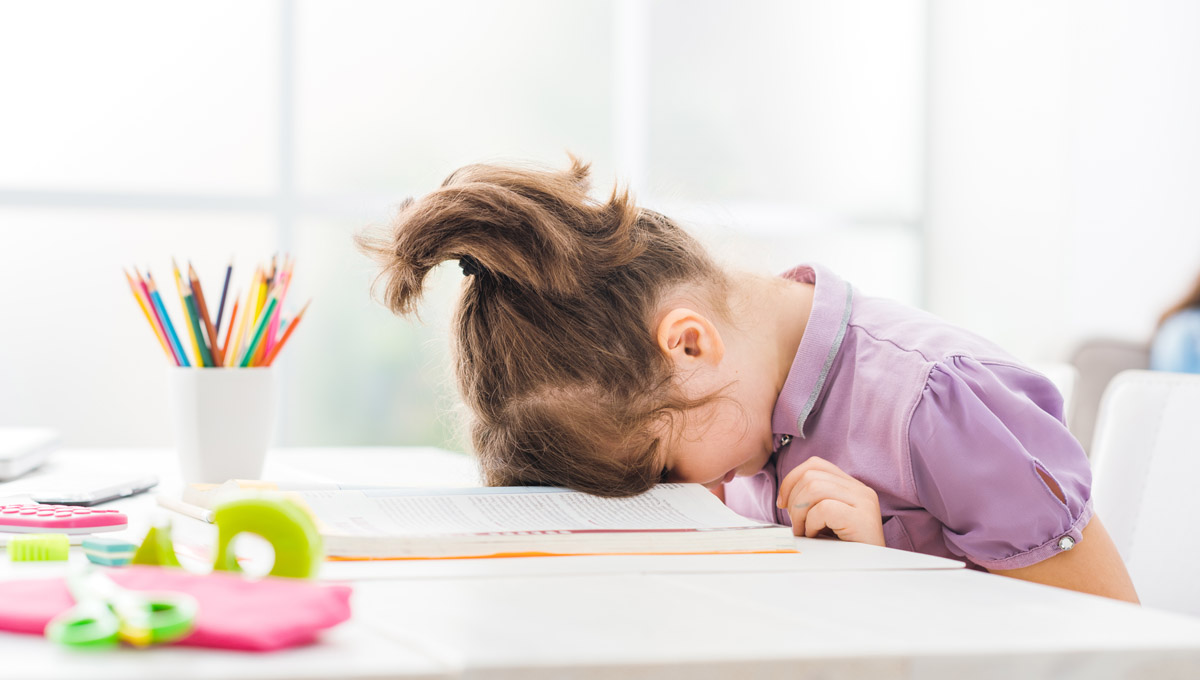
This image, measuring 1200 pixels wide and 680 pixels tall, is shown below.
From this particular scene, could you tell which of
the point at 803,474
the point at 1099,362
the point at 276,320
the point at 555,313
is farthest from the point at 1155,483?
the point at 1099,362

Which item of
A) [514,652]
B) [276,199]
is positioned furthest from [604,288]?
[276,199]

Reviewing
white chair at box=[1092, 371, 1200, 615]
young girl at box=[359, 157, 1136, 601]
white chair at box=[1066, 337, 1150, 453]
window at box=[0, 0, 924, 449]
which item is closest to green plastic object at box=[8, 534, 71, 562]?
young girl at box=[359, 157, 1136, 601]

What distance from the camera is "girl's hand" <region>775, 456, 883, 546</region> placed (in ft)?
2.12

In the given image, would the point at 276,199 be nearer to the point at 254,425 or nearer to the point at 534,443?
the point at 254,425

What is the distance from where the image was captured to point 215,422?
86 cm

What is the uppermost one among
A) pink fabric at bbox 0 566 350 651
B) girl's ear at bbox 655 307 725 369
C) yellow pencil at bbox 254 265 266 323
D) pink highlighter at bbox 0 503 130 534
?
yellow pencil at bbox 254 265 266 323

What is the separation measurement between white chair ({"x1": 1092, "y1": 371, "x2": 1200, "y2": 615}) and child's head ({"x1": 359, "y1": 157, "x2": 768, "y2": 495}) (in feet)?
1.27

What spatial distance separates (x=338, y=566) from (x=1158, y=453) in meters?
0.71

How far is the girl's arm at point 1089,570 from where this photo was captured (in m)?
0.65

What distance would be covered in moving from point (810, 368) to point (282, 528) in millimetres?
493

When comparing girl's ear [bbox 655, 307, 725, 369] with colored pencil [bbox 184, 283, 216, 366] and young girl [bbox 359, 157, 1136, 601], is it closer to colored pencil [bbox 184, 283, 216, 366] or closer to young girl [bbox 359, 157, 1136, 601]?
young girl [bbox 359, 157, 1136, 601]

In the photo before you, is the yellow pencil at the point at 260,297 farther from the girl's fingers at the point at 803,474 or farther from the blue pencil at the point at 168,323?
the girl's fingers at the point at 803,474

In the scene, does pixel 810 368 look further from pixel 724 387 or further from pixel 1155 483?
pixel 1155 483

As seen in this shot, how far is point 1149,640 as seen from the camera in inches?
14.2
